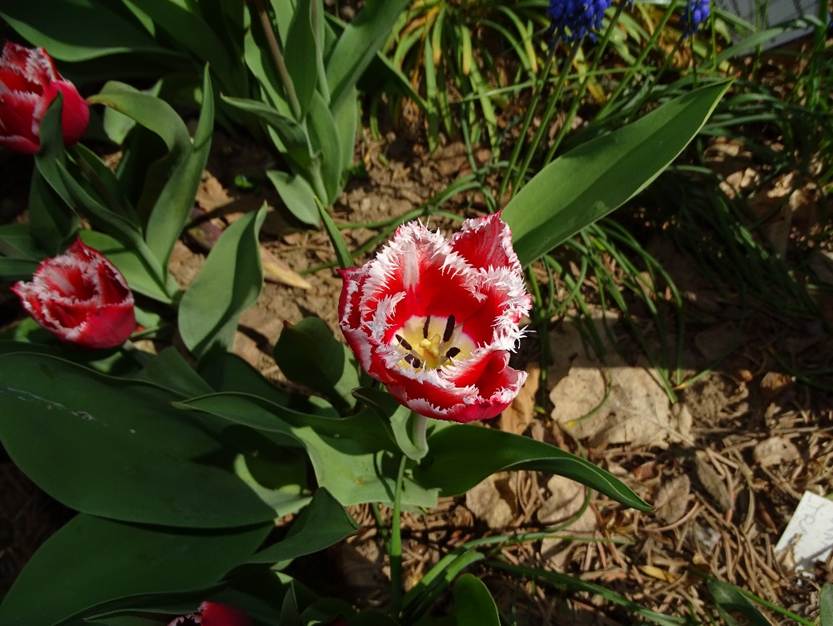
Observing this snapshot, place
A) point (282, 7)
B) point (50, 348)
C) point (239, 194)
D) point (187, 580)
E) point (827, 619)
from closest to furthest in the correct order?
point (827, 619) < point (187, 580) < point (50, 348) < point (282, 7) < point (239, 194)

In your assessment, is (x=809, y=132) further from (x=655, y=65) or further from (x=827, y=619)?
(x=827, y=619)

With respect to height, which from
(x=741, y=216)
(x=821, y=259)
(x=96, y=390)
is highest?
(x=741, y=216)

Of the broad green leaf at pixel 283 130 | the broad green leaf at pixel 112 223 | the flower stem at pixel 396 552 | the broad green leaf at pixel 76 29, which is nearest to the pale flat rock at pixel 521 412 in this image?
the flower stem at pixel 396 552

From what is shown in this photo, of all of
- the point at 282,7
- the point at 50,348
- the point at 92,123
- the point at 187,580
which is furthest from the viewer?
the point at 92,123

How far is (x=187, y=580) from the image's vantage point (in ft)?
3.51

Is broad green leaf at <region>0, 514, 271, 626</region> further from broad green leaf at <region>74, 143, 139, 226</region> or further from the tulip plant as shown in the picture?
broad green leaf at <region>74, 143, 139, 226</region>

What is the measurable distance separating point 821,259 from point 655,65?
0.82 metres

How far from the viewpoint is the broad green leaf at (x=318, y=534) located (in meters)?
0.91

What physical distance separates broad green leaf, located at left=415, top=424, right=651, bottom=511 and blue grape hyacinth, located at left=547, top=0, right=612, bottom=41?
33.2 inches

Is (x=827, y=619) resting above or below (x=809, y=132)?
below

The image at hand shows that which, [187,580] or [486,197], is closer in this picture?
[187,580]

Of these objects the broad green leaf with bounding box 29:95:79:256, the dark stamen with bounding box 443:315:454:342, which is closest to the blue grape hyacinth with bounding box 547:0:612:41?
the dark stamen with bounding box 443:315:454:342

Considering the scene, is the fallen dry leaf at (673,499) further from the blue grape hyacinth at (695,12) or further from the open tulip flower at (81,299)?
the open tulip flower at (81,299)

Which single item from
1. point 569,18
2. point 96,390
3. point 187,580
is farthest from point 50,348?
point 569,18
